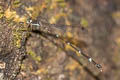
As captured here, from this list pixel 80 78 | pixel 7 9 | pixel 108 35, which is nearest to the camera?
pixel 7 9

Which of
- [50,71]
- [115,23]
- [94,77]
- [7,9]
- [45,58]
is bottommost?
[94,77]

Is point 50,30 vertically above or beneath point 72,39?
above

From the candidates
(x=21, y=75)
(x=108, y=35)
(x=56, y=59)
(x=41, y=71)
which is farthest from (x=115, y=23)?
(x=21, y=75)

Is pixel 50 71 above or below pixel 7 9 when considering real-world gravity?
below

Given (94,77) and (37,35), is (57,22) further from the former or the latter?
(94,77)

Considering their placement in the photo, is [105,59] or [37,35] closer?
[37,35]

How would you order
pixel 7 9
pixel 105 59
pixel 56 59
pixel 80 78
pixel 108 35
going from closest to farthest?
pixel 7 9, pixel 56 59, pixel 80 78, pixel 105 59, pixel 108 35

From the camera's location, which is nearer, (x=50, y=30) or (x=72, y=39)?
(x=50, y=30)
